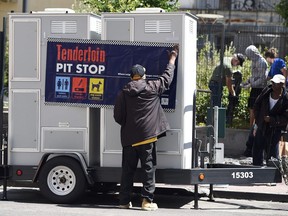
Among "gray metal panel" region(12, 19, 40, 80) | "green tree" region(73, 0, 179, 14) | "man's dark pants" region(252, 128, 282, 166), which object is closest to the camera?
"gray metal panel" region(12, 19, 40, 80)

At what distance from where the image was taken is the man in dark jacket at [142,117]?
388 inches

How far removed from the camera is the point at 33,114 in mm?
10438

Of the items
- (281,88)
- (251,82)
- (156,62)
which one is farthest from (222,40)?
(156,62)

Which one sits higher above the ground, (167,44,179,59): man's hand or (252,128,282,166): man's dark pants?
(167,44,179,59): man's hand

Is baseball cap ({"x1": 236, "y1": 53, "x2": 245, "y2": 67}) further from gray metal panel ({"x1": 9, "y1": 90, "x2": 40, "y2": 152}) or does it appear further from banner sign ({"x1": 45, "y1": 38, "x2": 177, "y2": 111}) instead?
gray metal panel ({"x1": 9, "y1": 90, "x2": 40, "y2": 152})

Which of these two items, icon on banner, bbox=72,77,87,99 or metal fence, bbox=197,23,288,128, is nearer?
icon on banner, bbox=72,77,87,99

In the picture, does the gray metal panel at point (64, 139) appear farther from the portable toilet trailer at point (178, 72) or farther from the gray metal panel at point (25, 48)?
the gray metal panel at point (25, 48)

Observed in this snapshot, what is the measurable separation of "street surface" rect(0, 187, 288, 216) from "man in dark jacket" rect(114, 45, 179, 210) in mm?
589

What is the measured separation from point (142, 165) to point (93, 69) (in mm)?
1468

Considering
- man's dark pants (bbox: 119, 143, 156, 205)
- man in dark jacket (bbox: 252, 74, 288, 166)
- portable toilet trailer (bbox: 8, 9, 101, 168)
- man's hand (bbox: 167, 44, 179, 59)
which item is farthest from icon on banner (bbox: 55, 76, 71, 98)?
man in dark jacket (bbox: 252, 74, 288, 166)

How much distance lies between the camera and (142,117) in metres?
9.89

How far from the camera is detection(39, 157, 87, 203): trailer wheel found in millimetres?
10266

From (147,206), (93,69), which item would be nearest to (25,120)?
(93,69)

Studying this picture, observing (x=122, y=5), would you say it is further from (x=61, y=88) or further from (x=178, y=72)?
(x=178, y=72)
